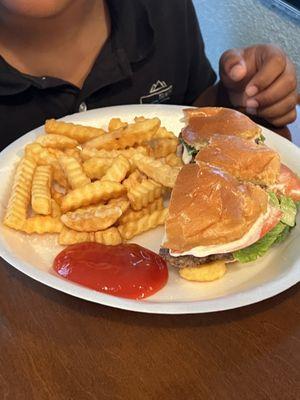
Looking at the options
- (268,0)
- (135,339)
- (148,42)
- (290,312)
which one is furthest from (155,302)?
(268,0)

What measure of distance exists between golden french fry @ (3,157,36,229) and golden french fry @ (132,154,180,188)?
210 millimetres

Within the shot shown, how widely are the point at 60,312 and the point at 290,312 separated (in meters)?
0.37

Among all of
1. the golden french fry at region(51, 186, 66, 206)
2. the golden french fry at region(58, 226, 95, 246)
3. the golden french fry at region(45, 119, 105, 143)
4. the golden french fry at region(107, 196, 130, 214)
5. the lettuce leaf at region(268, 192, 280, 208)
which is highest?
the lettuce leaf at region(268, 192, 280, 208)

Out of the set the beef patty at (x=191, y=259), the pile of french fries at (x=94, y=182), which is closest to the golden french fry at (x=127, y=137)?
the pile of french fries at (x=94, y=182)

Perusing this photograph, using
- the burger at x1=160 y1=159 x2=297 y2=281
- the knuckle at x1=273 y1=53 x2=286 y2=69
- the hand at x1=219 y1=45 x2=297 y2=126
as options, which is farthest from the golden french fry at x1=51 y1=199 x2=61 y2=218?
the knuckle at x1=273 y1=53 x2=286 y2=69

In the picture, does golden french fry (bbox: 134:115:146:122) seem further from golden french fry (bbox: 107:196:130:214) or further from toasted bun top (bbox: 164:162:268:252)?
toasted bun top (bbox: 164:162:268:252)

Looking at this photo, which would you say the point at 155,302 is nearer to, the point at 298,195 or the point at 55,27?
the point at 298,195

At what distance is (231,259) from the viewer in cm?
103

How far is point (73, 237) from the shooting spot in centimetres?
107

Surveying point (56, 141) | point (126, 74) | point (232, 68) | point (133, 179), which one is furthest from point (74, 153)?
point (232, 68)

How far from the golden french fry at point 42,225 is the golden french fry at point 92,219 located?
0.07 feet

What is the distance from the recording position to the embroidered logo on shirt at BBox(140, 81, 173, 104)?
5.48 ft

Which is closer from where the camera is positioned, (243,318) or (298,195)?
(243,318)

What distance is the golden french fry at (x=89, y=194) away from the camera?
1088 mm
